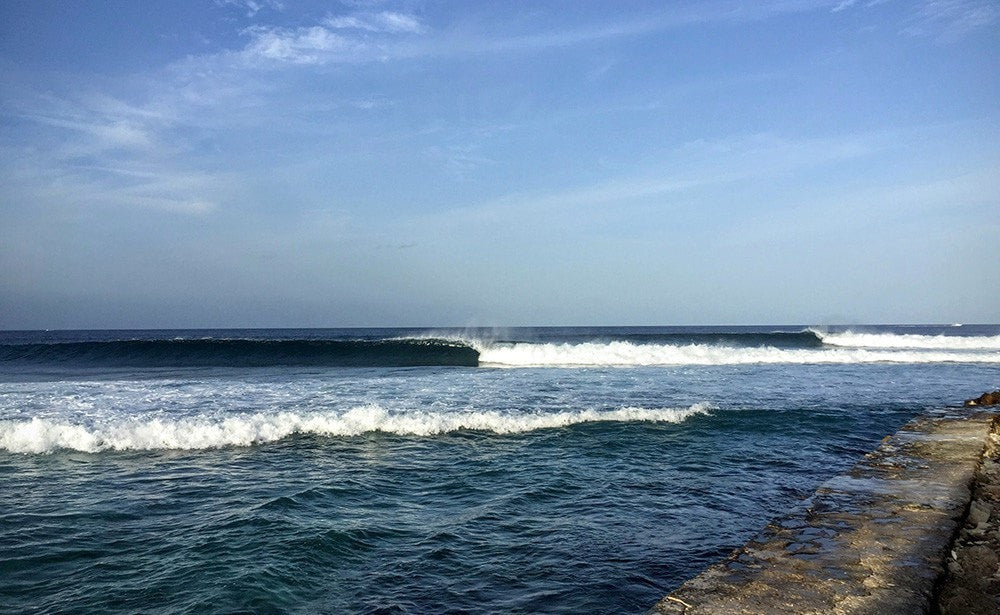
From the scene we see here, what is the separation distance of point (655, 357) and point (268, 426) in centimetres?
2296

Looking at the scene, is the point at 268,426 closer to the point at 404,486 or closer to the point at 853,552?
the point at 404,486

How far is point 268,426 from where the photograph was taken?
Answer: 1143cm

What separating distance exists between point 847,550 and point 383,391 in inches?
575

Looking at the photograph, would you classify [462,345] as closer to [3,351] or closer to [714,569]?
[3,351]

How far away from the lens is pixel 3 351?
36438 mm

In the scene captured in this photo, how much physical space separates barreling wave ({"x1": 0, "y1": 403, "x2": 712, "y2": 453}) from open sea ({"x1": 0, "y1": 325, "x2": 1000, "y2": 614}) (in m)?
0.05

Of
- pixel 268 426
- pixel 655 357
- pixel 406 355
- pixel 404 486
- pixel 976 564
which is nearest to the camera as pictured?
pixel 976 564

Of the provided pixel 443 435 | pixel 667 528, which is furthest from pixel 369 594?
pixel 443 435

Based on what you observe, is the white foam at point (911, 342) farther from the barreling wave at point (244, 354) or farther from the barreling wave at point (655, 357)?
the barreling wave at point (244, 354)

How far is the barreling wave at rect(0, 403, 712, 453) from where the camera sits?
10609mm

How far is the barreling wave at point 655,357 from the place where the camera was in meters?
30.0

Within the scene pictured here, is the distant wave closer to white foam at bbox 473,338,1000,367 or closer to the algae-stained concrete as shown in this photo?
white foam at bbox 473,338,1000,367

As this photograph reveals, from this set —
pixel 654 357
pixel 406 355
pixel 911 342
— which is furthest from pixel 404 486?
pixel 911 342

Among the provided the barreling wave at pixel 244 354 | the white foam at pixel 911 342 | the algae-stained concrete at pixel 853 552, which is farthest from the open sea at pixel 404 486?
the white foam at pixel 911 342
